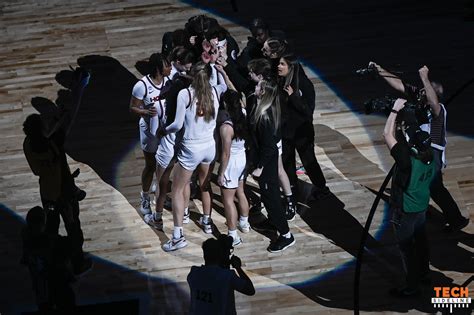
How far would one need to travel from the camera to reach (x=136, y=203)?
9789mm

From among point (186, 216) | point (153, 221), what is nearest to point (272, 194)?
point (186, 216)

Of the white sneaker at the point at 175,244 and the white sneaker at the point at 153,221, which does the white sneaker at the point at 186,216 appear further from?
the white sneaker at the point at 175,244

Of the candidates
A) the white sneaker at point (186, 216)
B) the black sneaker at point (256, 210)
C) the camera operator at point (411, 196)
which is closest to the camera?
the camera operator at point (411, 196)

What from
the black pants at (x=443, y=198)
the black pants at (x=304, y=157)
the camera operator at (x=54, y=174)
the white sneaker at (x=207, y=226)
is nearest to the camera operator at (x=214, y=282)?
the camera operator at (x=54, y=174)

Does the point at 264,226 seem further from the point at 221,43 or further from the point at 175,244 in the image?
the point at 221,43

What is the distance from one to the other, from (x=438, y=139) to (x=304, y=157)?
4.11ft

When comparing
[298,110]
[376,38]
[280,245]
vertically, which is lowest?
[280,245]

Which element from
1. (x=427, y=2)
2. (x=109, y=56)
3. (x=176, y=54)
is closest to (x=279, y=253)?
(x=176, y=54)

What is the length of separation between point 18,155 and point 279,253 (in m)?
2.97

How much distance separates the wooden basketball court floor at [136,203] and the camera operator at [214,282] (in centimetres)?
147

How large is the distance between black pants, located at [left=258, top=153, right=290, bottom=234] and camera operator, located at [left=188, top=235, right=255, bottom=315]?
1.71 meters

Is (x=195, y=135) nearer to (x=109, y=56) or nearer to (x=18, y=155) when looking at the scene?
(x=18, y=155)

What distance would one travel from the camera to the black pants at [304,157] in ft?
30.5
